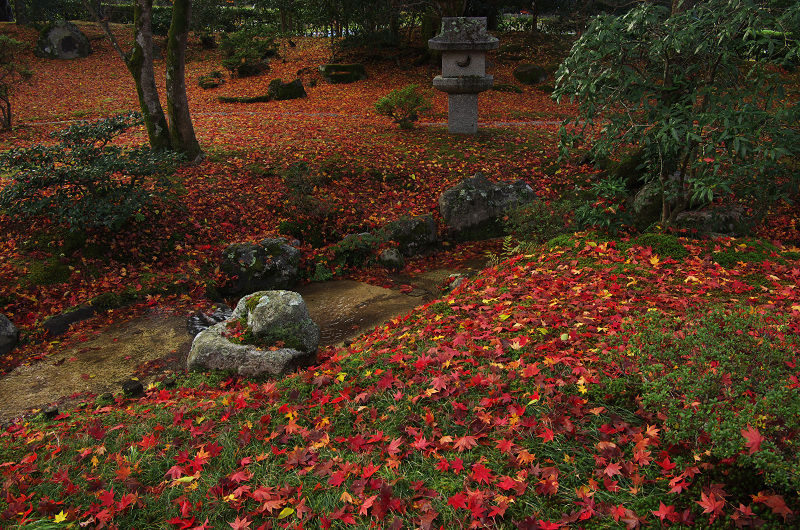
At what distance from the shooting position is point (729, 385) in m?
2.95

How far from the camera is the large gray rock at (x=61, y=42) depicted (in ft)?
72.0

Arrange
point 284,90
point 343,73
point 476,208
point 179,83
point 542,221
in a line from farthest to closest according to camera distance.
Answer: point 343,73 < point 284,90 < point 179,83 < point 476,208 < point 542,221

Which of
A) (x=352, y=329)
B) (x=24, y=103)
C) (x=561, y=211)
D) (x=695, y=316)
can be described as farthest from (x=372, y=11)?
(x=695, y=316)

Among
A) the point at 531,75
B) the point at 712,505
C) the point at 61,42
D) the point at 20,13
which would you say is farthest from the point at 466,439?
the point at 20,13

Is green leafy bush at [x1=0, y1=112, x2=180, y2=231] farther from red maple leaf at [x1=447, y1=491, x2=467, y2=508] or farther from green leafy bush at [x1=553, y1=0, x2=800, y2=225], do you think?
red maple leaf at [x1=447, y1=491, x2=467, y2=508]

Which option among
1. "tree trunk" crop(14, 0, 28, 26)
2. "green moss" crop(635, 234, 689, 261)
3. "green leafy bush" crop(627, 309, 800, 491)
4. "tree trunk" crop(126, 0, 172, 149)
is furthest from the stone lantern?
"tree trunk" crop(14, 0, 28, 26)

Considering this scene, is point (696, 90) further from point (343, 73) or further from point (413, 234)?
point (343, 73)

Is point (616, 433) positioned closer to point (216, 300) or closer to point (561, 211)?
point (561, 211)

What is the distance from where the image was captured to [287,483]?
3.08 metres

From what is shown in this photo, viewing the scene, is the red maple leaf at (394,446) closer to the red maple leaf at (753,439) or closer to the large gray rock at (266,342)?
the red maple leaf at (753,439)

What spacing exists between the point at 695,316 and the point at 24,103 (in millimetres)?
19793

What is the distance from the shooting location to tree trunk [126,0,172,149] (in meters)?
9.58

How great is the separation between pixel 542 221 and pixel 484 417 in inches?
201

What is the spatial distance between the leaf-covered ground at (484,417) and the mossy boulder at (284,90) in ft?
40.7
